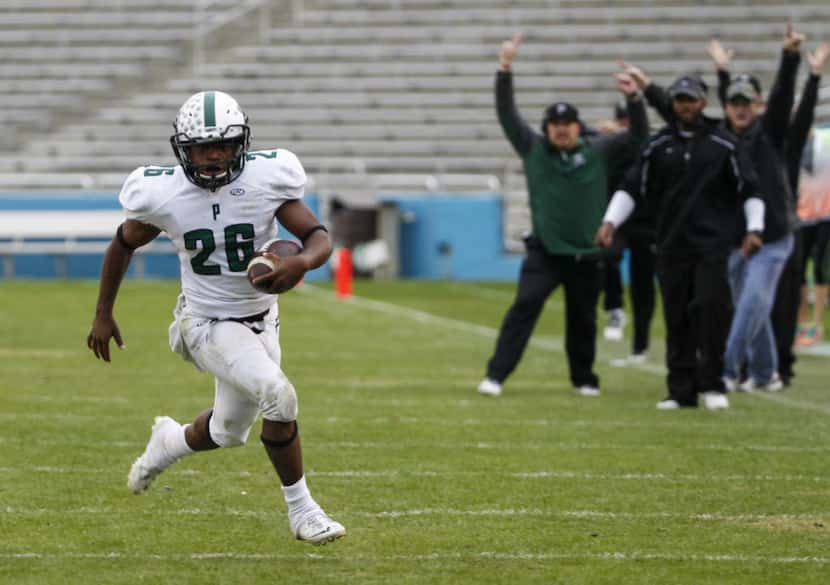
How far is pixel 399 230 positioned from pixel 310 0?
6061 millimetres

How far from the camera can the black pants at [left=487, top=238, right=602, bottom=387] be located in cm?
937

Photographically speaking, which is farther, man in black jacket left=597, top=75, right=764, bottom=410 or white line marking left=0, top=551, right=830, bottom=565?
man in black jacket left=597, top=75, right=764, bottom=410

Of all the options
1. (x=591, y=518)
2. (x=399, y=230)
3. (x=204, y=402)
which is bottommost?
(x=399, y=230)

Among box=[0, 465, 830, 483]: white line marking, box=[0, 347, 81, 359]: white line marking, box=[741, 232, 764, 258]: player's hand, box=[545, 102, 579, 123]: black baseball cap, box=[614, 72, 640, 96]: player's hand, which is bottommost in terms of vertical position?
box=[0, 347, 81, 359]: white line marking

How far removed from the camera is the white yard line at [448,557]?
484 centimetres

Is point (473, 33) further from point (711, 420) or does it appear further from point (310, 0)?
point (711, 420)

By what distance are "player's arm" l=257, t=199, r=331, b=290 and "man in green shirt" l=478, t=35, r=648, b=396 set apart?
4.16 meters

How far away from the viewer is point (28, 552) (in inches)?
193

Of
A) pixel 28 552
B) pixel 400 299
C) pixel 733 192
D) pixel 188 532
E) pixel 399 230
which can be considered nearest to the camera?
pixel 28 552

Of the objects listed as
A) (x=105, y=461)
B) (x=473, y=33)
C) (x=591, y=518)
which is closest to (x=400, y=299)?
(x=473, y=33)

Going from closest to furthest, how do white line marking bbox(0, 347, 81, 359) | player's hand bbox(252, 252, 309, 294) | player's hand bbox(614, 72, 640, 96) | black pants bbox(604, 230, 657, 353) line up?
player's hand bbox(252, 252, 309, 294) < player's hand bbox(614, 72, 640, 96) < white line marking bbox(0, 347, 81, 359) < black pants bbox(604, 230, 657, 353)

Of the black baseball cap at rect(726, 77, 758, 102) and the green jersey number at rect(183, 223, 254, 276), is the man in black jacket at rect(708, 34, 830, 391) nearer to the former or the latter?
the black baseball cap at rect(726, 77, 758, 102)

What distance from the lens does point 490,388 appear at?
365 inches

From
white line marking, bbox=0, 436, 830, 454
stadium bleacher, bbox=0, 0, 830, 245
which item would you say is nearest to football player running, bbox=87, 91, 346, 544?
white line marking, bbox=0, 436, 830, 454
